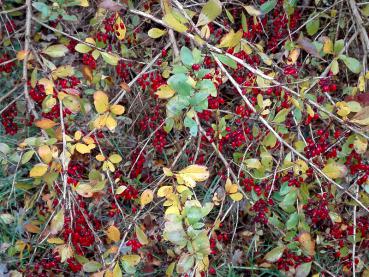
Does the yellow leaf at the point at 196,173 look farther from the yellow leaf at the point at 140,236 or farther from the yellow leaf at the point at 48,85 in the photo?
the yellow leaf at the point at 48,85

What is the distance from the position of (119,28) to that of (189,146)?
0.52 metres

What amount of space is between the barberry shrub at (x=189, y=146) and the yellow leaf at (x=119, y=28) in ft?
0.03

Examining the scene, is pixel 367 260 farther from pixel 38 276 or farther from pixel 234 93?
pixel 38 276

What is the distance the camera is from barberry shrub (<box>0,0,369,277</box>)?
1607 millimetres

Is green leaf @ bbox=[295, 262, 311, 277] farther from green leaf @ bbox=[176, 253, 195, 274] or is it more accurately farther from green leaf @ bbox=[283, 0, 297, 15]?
green leaf @ bbox=[283, 0, 297, 15]

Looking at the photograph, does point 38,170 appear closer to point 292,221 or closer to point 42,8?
point 42,8

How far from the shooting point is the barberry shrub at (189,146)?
1607 millimetres

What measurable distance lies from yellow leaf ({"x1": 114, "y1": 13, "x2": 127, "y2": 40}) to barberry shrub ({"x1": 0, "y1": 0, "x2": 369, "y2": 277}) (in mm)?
11

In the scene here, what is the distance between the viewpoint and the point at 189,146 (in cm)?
198

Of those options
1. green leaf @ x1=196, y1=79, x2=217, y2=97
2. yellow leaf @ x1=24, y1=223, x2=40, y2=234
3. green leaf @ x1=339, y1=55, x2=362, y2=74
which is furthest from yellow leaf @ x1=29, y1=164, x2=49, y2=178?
green leaf @ x1=339, y1=55, x2=362, y2=74

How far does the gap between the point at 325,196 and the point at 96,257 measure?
89 cm

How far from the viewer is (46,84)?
172 cm

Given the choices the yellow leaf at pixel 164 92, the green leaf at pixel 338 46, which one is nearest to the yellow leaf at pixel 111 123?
the yellow leaf at pixel 164 92

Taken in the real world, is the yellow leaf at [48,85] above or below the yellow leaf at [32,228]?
above
